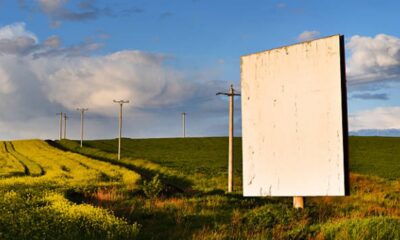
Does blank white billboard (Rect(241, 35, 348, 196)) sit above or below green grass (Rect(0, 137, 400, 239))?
above

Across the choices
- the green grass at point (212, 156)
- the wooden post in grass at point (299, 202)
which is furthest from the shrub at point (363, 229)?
the green grass at point (212, 156)

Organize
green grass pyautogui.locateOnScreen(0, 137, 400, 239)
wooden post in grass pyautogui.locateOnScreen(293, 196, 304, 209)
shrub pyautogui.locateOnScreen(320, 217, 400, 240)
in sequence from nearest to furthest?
shrub pyautogui.locateOnScreen(320, 217, 400, 240) → green grass pyautogui.locateOnScreen(0, 137, 400, 239) → wooden post in grass pyautogui.locateOnScreen(293, 196, 304, 209)

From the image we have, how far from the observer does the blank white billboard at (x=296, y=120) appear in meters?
12.7

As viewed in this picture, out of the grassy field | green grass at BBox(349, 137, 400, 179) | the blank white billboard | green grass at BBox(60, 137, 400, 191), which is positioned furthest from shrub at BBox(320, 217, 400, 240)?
green grass at BBox(349, 137, 400, 179)

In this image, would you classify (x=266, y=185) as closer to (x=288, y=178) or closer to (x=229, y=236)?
(x=288, y=178)

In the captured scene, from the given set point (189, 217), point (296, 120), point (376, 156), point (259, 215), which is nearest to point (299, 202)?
point (259, 215)

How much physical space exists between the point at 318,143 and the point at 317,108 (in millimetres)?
908

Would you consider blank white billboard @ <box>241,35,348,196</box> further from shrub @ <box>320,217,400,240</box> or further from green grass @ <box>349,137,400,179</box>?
green grass @ <box>349,137,400,179</box>

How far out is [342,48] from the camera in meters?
12.7

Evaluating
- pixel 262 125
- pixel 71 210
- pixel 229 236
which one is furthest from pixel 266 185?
pixel 71 210

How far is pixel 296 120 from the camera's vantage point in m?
13.3

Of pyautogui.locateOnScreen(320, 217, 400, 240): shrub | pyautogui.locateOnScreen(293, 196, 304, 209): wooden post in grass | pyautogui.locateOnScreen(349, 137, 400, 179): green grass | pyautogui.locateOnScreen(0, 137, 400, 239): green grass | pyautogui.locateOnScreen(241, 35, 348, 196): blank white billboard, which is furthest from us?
pyautogui.locateOnScreen(349, 137, 400, 179): green grass

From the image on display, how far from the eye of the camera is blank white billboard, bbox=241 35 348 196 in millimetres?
12695

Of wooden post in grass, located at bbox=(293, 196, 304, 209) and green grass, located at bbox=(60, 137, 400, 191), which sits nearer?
wooden post in grass, located at bbox=(293, 196, 304, 209)
